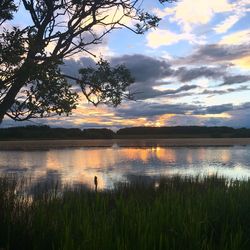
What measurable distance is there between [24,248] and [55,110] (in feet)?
11.8

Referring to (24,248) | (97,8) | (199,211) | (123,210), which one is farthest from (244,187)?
(24,248)

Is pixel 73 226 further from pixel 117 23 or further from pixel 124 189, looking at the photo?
pixel 124 189

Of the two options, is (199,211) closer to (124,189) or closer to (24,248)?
(24,248)

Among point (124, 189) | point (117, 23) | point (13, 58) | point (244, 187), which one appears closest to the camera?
point (13, 58)

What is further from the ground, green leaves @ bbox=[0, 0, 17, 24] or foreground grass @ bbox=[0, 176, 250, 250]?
green leaves @ bbox=[0, 0, 17, 24]

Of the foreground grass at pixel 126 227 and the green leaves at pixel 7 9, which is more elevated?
the green leaves at pixel 7 9

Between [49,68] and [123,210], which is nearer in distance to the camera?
[123,210]

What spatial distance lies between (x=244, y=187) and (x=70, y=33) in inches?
275

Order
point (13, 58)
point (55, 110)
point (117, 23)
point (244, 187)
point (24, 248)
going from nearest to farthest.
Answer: point (24, 248)
point (13, 58)
point (55, 110)
point (117, 23)
point (244, 187)

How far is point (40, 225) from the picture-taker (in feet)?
28.7

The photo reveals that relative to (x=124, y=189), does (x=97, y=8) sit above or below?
above

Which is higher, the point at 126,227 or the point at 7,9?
the point at 7,9

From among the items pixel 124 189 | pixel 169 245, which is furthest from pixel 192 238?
pixel 124 189

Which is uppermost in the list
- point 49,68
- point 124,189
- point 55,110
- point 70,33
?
point 70,33
